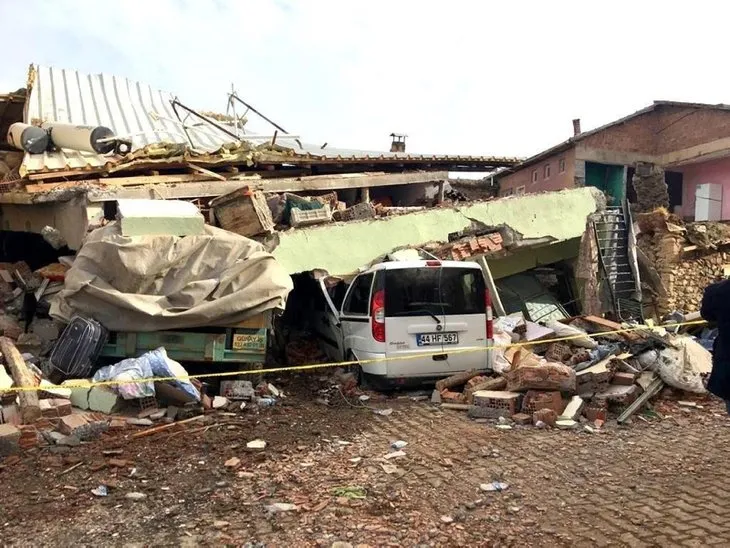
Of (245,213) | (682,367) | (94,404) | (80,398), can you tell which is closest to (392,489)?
(94,404)

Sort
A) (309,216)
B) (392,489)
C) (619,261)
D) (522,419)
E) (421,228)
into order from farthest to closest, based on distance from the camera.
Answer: (619,261) → (421,228) → (309,216) → (522,419) → (392,489)

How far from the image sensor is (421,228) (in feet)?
35.7

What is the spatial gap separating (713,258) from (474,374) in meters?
9.97

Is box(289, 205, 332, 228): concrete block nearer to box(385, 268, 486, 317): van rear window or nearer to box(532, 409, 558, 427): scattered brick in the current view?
box(385, 268, 486, 317): van rear window

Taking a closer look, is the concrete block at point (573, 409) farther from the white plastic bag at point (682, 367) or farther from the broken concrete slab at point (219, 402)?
the broken concrete slab at point (219, 402)

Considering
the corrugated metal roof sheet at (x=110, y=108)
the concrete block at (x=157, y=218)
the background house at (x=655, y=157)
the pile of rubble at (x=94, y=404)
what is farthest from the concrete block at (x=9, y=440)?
the background house at (x=655, y=157)

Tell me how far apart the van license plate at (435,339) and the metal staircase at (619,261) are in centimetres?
622

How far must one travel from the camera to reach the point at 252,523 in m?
3.96

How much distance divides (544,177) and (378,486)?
770 inches

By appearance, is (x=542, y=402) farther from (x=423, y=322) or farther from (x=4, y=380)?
(x=4, y=380)

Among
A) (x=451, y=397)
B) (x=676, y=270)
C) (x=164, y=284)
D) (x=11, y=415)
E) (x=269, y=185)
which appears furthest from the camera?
(x=676, y=270)

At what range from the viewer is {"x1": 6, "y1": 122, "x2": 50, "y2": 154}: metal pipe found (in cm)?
1091

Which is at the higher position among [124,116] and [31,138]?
[124,116]

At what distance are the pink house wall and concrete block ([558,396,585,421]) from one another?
17.5 m
